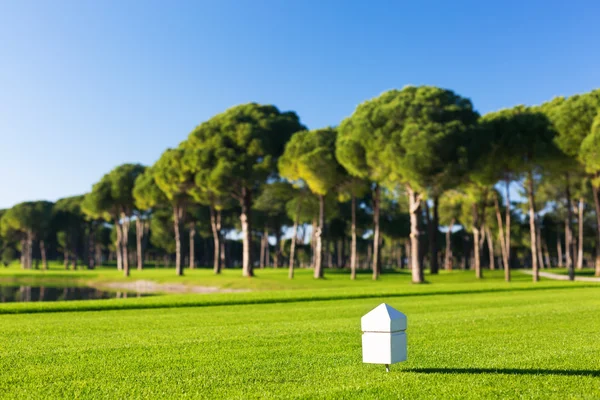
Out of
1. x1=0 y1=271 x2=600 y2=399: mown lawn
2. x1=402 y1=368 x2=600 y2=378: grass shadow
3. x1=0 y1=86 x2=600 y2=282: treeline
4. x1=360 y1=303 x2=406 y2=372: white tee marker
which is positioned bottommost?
x1=0 y1=271 x2=600 y2=399: mown lawn

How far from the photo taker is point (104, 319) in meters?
15.7

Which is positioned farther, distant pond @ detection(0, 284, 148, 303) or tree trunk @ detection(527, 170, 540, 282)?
tree trunk @ detection(527, 170, 540, 282)

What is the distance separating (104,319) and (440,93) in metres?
28.9

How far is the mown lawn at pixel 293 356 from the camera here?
22.9ft

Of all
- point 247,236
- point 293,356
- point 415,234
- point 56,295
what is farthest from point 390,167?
point 293,356

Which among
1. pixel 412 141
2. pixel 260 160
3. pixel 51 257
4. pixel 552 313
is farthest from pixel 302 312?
pixel 51 257

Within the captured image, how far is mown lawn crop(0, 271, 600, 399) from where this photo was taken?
274 inches

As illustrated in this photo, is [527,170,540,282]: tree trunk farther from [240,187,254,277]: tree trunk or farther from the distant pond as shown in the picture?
the distant pond

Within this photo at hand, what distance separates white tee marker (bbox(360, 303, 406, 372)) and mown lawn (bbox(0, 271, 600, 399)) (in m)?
0.31

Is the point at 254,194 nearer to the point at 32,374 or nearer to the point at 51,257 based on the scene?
the point at 32,374

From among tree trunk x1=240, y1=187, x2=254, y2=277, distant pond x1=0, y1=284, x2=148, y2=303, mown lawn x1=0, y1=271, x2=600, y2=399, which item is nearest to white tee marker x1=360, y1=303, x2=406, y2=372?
mown lawn x1=0, y1=271, x2=600, y2=399

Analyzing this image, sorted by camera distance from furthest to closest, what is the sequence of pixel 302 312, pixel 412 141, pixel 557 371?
1. pixel 412 141
2. pixel 302 312
3. pixel 557 371

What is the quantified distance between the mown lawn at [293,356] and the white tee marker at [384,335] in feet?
1.00

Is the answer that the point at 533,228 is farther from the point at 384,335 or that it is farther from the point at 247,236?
the point at 384,335
